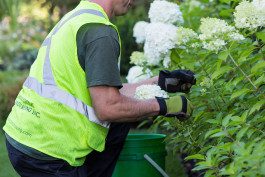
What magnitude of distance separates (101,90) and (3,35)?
55.9 feet

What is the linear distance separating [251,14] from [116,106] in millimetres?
843

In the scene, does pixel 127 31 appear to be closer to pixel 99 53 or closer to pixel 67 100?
pixel 67 100

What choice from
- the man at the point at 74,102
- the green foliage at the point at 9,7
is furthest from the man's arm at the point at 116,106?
the green foliage at the point at 9,7

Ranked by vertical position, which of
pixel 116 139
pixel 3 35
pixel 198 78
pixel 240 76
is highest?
pixel 240 76

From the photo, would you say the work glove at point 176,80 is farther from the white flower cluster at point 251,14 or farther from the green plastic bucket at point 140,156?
the white flower cluster at point 251,14

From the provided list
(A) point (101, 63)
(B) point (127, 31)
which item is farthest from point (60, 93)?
(B) point (127, 31)

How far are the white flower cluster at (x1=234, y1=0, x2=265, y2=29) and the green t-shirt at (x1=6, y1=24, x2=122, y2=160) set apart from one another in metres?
0.67

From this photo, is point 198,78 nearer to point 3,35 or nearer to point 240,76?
point 240,76

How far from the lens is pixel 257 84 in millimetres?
3273

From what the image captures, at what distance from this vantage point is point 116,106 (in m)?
3.35

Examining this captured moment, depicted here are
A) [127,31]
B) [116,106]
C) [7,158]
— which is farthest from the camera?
[127,31]

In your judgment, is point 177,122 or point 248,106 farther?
point 177,122

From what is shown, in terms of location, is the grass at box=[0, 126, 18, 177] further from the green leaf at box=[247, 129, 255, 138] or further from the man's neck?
the green leaf at box=[247, 129, 255, 138]

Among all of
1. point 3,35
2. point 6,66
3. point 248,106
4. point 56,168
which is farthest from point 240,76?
point 3,35
